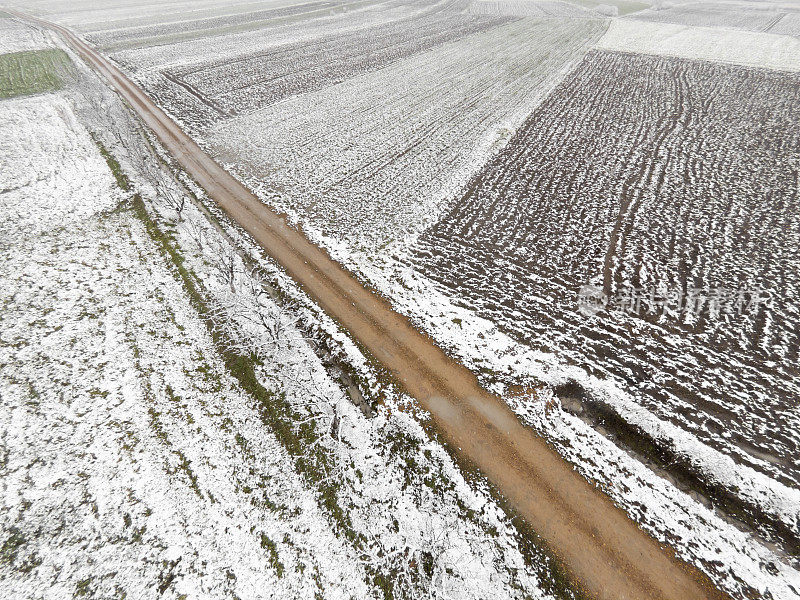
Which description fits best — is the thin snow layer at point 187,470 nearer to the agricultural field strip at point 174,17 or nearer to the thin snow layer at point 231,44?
the thin snow layer at point 231,44

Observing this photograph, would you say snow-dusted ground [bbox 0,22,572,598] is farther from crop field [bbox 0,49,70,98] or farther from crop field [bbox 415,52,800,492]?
crop field [bbox 0,49,70,98]

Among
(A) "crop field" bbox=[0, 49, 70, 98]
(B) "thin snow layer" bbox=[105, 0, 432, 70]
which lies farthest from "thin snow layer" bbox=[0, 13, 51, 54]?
(B) "thin snow layer" bbox=[105, 0, 432, 70]

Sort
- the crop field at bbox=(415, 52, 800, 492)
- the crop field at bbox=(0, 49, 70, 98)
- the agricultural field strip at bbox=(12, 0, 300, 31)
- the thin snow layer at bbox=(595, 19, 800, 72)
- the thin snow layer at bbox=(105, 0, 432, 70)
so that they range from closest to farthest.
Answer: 1. the crop field at bbox=(415, 52, 800, 492)
2. the crop field at bbox=(0, 49, 70, 98)
3. the thin snow layer at bbox=(105, 0, 432, 70)
4. the thin snow layer at bbox=(595, 19, 800, 72)
5. the agricultural field strip at bbox=(12, 0, 300, 31)

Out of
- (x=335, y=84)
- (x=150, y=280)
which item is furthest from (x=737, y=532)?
(x=335, y=84)

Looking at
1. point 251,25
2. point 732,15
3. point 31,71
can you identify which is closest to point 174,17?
point 251,25

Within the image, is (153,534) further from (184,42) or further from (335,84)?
(184,42)

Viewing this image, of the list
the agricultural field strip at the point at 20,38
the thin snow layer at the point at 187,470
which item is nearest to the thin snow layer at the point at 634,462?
the thin snow layer at the point at 187,470

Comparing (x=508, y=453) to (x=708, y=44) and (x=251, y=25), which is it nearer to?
(x=708, y=44)
